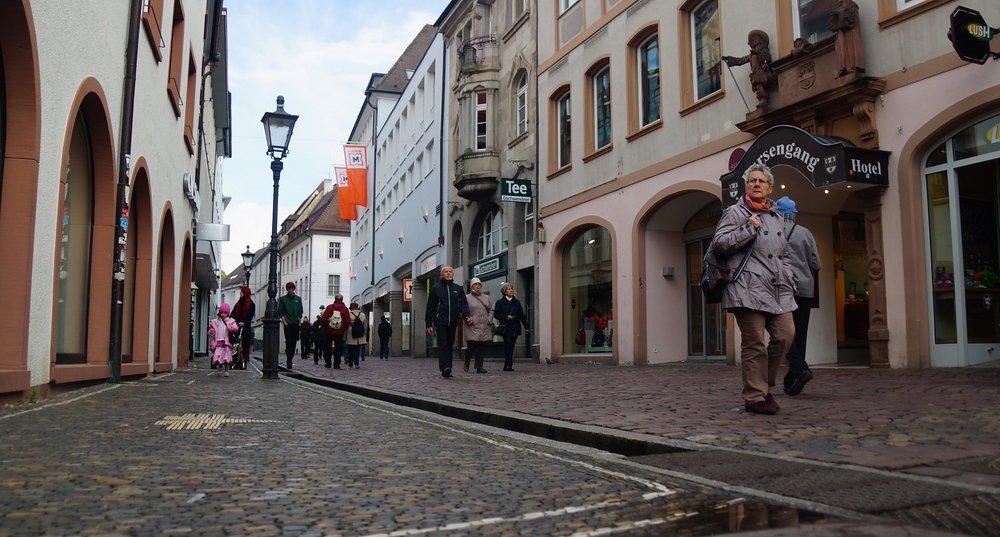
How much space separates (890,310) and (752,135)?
13.6ft

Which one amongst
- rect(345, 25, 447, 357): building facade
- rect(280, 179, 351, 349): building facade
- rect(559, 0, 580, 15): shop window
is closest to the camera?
rect(559, 0, 580, 15): shop window

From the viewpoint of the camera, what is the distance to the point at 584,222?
20969 millimetres

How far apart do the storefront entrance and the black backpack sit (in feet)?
42.1

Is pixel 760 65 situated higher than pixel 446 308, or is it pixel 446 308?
pixel 760 65

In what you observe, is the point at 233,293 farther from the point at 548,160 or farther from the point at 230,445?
the point at 230,445

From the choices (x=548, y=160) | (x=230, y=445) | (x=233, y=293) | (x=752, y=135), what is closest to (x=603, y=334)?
(x=548, y=160)

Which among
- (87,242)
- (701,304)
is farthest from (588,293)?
(87,242)

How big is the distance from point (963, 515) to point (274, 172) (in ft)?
48.8

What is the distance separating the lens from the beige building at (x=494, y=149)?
980 inches

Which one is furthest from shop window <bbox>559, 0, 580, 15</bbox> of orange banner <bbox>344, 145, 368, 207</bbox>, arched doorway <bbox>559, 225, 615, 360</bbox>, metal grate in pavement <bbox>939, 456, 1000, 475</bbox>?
orange banner <bbox>344, 145, 368, 207</bbox>

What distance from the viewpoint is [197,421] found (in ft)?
23.6

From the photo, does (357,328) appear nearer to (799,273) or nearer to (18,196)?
(18,196)

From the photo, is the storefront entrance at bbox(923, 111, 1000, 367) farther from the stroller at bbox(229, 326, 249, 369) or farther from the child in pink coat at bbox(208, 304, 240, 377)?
the stroller at bbox(229, 326, 249, 369)

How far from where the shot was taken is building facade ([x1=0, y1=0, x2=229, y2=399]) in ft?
24.9
